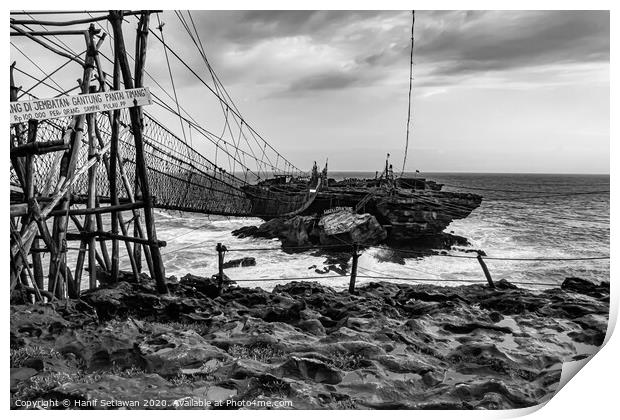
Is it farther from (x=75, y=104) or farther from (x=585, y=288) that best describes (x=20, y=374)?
(x=585, y=288)

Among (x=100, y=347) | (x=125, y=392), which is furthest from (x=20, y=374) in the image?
(x=125, y=392)

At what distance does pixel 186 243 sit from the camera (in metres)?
14.6

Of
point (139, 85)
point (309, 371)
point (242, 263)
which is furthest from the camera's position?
point (242, 263)

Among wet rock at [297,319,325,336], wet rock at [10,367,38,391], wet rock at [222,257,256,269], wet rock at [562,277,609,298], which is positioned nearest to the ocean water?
wet rock at [222,257,256,269]

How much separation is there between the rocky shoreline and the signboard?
2.41 meters

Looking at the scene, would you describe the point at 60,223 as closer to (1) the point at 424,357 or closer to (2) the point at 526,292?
(1) the point at 424,357

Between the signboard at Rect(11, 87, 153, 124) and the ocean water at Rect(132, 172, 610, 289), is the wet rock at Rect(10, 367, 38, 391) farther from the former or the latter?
the ocean water at Rect(132, 172, 610, 289)

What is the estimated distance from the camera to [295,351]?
14.8 feet

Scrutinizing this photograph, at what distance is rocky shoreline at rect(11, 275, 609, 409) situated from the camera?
3842 millimetres

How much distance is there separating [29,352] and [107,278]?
4.01 meters

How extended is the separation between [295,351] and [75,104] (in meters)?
3.95

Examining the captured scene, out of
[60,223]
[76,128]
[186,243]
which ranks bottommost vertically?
[186,243]

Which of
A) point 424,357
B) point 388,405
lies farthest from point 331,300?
point 388,405
